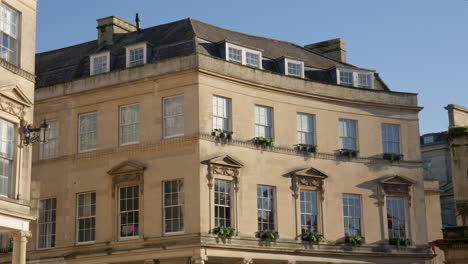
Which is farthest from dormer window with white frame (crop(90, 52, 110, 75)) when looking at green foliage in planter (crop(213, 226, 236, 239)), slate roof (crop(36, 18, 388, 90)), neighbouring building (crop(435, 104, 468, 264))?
neighbouring building (crop(435, 104, 468, 264))

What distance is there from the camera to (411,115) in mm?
40250

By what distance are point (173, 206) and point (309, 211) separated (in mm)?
7215

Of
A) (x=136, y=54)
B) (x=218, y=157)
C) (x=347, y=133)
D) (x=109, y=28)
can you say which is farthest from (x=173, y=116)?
(x=347, y=133)

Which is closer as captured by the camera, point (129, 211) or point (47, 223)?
point (129, 211)

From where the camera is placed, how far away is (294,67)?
3850 centimetres

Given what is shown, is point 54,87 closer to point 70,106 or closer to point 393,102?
point 70,106

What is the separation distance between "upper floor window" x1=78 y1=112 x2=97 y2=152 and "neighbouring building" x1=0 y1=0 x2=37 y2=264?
11.0 m

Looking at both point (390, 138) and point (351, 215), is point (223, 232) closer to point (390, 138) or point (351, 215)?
point (351, 215)

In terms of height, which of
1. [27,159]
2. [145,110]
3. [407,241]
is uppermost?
[145,110]

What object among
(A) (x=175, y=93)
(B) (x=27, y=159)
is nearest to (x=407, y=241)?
(A) (x=175, y=93)

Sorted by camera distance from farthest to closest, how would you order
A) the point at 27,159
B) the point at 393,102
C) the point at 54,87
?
the point at 393,102
the point at 54,87
the point at 27,159

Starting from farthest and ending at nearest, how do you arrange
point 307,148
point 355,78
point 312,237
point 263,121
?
point 355,78 < point 307,148 < point 263,121 < point 312,237

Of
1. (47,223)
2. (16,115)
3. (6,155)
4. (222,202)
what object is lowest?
(47,223)

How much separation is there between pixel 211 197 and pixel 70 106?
8.98 metres
